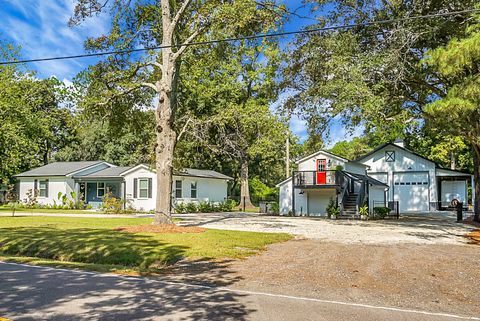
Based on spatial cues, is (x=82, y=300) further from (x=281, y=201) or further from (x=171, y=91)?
(x=281, y=201)

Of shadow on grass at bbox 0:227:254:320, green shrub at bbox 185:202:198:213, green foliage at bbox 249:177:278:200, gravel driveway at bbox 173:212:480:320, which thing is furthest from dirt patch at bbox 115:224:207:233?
green foliage at bbox 249:177:278:200

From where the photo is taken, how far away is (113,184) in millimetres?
Answer: 35656

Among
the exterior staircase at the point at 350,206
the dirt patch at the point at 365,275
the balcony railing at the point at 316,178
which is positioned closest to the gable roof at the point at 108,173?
the balcony railing at the point at 316,178

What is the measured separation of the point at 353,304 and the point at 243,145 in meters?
13.8

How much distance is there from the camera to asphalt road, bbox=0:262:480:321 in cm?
539

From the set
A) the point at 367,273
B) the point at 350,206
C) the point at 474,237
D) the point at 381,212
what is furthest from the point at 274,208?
the point at 367,273

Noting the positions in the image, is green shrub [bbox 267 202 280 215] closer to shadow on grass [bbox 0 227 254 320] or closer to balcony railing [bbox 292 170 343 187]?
balcony railing [bbox 292 170 343 187]

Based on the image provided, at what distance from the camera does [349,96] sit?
1542cm

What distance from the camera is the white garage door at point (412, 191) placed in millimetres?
35112

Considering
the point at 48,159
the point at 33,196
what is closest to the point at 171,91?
the point at 33,196

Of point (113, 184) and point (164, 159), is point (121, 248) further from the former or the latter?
point (113, 184)

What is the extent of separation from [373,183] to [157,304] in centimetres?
2693

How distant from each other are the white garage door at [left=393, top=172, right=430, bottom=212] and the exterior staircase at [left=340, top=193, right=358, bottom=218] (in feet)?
29.4

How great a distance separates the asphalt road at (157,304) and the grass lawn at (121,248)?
77.1 inches
